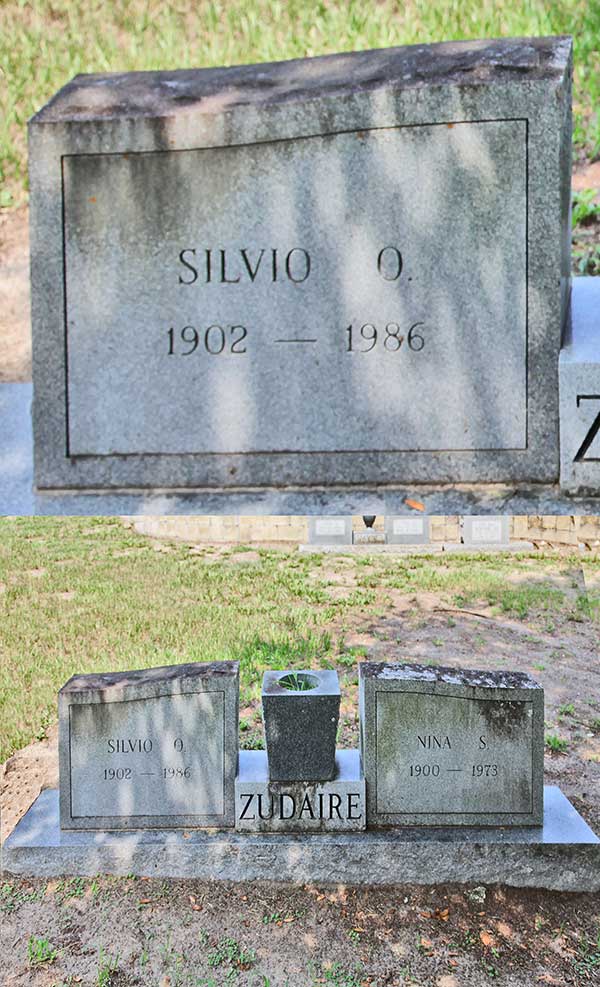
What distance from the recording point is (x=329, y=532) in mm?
9875

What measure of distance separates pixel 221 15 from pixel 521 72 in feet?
17.6

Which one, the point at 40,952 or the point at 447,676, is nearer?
the point at 40,952

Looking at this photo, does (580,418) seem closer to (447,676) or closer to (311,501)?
(311,501)

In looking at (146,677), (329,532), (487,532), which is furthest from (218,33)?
(487,532)

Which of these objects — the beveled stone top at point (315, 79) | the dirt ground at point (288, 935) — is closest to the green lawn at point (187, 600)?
→ the dirt ground at point (288, 935)

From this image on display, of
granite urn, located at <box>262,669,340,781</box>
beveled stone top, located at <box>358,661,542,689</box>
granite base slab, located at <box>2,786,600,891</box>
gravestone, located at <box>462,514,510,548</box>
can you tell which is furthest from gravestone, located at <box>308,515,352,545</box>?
granite base slab, located at <box>2,786,600,891</box>

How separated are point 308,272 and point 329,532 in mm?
7714

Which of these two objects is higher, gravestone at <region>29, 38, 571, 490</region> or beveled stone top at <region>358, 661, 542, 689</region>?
gravestone at <region>29, 38, 571, 490</region>

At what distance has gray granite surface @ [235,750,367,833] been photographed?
14.1 feet

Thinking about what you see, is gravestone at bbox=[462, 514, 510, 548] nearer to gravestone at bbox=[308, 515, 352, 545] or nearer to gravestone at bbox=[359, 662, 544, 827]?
gravestone at bbox=[308, 515, 352, 545]

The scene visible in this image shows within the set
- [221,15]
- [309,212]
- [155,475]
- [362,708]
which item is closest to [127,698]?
[362,708]

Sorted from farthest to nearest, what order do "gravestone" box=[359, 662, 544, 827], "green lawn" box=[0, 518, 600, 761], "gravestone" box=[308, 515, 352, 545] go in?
1. "gravestone" box=[308, 515, 352, 545]
2. "green lawn" box=[0, 518, 600, 761]
3. "gravestone" box=[359, 662, 544, 827]

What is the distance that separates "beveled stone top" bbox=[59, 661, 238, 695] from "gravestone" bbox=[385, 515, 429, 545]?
5.61m

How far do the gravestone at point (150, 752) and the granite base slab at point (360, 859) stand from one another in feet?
0.52
